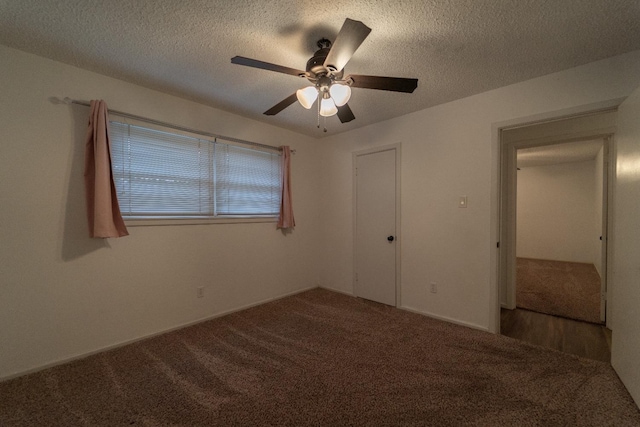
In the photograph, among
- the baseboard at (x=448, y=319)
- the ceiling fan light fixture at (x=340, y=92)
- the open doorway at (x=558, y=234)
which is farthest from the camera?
the open doorway at (x=558, y=234)

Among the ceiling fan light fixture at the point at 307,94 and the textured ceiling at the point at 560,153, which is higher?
the textured ceiling at the point at 560,153

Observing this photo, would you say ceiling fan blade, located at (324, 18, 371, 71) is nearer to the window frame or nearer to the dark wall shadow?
the window frame

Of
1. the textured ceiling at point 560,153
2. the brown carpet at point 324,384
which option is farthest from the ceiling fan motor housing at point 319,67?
the textured ceiling at point 560,153

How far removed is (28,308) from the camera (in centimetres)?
194

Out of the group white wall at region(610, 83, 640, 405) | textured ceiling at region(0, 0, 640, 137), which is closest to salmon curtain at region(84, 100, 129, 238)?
textured ceiling at region(0, 0, 640, 137)

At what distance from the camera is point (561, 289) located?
3982 mm

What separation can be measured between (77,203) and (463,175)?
371 cm

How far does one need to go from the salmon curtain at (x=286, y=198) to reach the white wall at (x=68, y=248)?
946 mm

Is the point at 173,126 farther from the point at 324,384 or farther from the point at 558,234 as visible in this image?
the point at 558,234

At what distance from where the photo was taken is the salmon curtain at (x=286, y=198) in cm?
359

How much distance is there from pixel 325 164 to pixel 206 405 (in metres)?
3.38

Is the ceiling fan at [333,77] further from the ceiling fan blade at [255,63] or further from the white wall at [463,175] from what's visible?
the white wall at [463,175]

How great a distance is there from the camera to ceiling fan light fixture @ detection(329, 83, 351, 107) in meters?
1.76

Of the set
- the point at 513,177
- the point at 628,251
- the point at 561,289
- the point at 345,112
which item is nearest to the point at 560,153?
the point at 561,289
